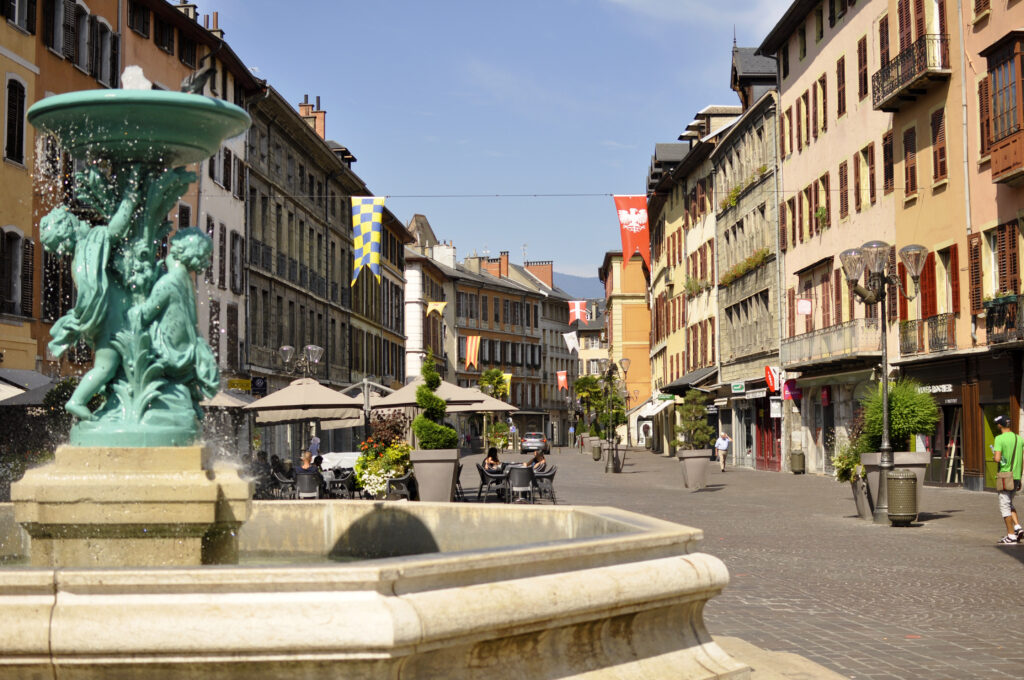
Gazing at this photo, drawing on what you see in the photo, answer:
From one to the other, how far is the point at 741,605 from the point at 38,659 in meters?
7.55

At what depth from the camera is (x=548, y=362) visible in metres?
128

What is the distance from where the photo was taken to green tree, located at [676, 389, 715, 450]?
141 ft

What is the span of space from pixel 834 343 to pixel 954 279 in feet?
24.9

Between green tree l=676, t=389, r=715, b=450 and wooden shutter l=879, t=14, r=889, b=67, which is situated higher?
wooden shutter l=879, t=14, r=889, b=67

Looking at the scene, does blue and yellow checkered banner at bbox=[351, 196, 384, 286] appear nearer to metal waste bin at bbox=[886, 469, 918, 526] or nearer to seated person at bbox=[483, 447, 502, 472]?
seated person at bbox=[483, 447, 502, 472]

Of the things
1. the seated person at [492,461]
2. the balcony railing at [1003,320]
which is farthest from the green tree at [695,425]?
the seated person at [492,461]

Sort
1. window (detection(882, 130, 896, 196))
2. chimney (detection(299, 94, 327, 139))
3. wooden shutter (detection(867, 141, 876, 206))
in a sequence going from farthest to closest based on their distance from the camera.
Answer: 1. chimney (detection(299, 94, 327, 139))
2. wooden shutter (detection(867, 141, 876, 206))
3. window (detection(882, 130, 896, 196))

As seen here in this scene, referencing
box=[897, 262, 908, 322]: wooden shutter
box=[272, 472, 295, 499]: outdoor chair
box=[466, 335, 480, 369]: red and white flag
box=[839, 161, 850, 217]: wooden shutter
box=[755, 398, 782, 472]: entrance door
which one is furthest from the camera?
box=[466, 335, 480, 369]: red and white flag

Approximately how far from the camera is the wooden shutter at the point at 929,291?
3094cm

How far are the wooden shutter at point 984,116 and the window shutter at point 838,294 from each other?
9904mm

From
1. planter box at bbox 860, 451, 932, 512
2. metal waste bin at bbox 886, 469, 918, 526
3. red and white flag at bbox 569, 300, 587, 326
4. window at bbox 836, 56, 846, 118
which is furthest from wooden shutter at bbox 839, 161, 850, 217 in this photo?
red and white flag at bbox 569, 300, 587, 326

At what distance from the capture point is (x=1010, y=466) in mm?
16672

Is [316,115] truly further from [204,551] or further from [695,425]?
[204,551]

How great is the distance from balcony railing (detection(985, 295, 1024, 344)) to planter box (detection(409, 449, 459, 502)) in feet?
40.5
